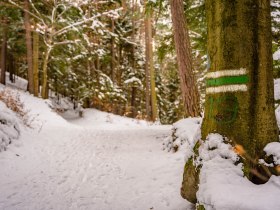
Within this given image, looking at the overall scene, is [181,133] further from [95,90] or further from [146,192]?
[95,90]

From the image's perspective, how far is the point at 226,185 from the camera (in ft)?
10.4

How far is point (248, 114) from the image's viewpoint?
3.51 meters

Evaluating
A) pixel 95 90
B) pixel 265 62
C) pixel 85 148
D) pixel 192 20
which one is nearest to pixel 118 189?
pixel 265 62

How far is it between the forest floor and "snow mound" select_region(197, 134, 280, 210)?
995 mm

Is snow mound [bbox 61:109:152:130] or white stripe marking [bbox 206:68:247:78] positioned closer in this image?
white stripe marking [bbox 206:68:247:78]

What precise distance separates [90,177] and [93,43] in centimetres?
1561

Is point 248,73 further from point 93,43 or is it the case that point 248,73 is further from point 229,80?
point 93,43

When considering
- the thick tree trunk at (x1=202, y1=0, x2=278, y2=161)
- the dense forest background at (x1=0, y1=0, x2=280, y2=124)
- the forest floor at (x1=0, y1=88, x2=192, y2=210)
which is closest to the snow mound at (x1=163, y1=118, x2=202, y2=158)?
the forest floor at (x1=0, y1=88, x2=192, y2=210)

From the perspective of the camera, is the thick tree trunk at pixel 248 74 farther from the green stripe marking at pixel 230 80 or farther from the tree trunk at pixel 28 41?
the tree trunk at pixel 28 41

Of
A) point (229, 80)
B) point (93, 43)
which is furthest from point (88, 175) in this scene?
point (93, 43)

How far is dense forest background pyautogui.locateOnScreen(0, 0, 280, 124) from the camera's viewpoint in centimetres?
1356

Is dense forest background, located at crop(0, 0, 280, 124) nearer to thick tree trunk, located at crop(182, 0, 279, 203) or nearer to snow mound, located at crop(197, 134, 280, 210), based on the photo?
thick tree trunk, located at crop(182, 0, 279, 203)

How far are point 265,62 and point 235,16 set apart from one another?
65 centimetres

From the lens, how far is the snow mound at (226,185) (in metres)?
2.92
